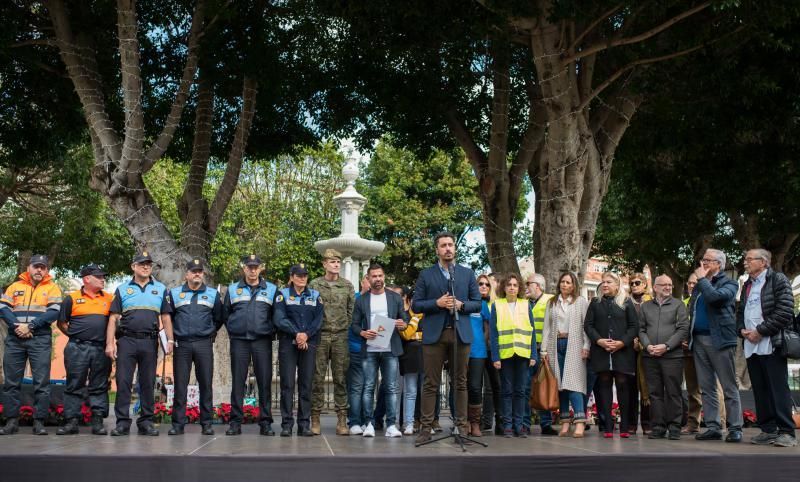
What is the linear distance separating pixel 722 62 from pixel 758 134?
2.99m

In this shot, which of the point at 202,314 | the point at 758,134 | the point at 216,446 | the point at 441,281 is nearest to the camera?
the point at 216,446

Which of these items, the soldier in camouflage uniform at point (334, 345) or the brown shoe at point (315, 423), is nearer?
the brown shoe at point (315, 423)

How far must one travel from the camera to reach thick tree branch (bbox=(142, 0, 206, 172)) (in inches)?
548

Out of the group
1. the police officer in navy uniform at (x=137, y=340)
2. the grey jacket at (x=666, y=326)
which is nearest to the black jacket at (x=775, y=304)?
the grey jacket at (x=666, y=326)

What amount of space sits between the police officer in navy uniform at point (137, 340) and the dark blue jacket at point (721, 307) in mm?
6230

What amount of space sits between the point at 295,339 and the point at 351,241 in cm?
1309

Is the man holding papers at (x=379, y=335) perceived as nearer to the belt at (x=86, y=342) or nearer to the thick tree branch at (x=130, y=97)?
the belt at (x=86, y=342)

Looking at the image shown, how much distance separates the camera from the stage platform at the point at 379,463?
7.43 metres

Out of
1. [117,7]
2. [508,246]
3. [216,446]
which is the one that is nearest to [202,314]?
[216,446]

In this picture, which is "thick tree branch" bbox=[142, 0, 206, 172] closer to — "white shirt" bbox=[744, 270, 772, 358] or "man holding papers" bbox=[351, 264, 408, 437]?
"man holding papers" bbox=[351, 264, 408, 437]

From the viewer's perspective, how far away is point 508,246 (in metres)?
16.1

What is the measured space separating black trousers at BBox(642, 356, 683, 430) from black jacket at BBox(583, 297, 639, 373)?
9.5 inches

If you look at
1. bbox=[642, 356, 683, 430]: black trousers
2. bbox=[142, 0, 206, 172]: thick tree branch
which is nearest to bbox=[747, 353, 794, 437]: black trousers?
bbox=[642, 356, 683, 430]: black trousers

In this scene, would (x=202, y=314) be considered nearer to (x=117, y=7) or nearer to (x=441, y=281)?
(x=441, y=281)
